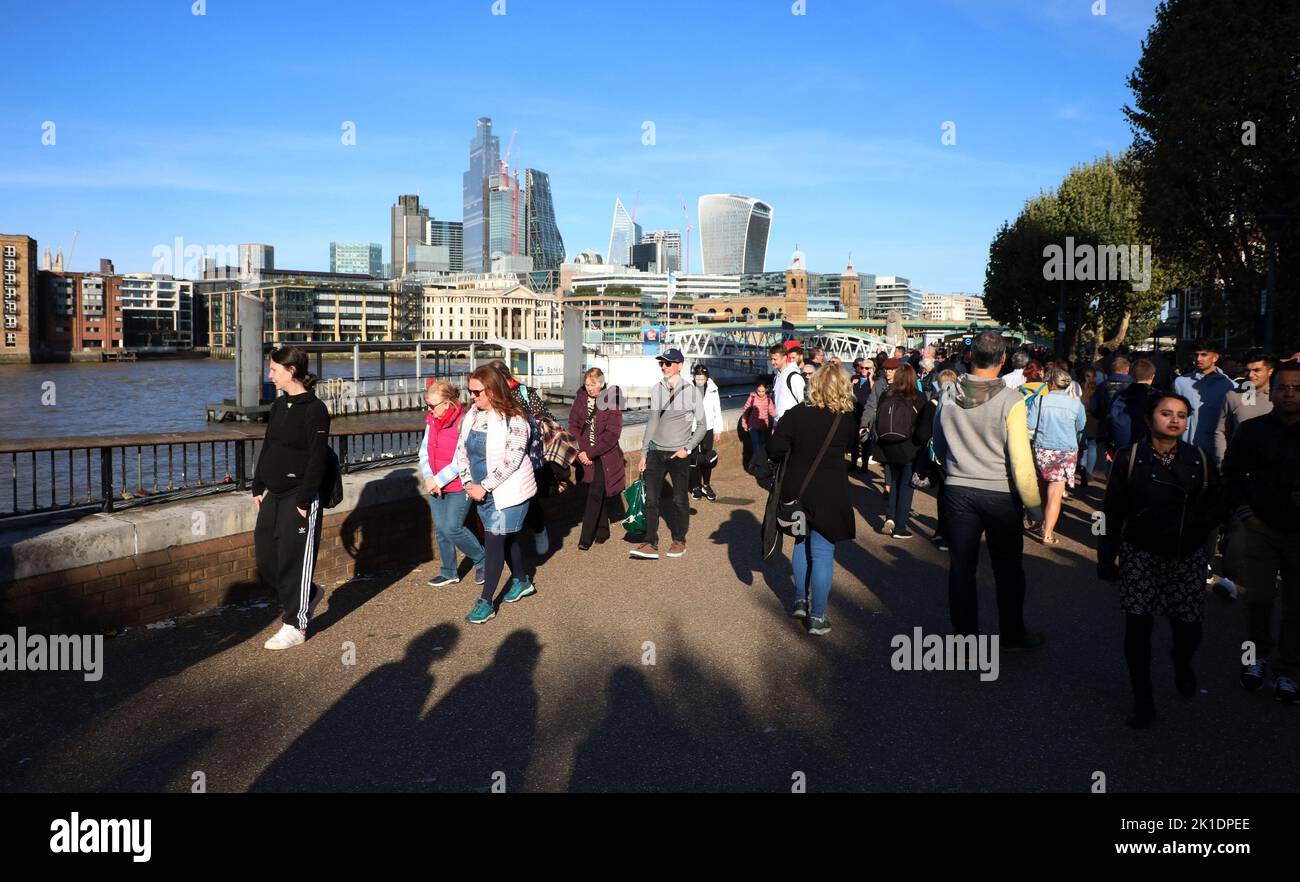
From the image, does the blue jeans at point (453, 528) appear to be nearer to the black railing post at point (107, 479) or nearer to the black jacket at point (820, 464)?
the black railing post at point (107, 479)

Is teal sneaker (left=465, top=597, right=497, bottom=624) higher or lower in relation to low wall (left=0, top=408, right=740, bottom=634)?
lower

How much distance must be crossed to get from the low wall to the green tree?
17.4 metres

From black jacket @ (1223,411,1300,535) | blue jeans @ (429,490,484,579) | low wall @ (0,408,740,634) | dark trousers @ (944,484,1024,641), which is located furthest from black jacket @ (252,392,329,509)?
black jacket @ (1223,411,1300,535)

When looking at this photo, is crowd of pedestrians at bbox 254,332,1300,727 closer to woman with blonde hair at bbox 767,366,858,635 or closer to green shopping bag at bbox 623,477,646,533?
woman with blonde hair at bbox 767,366,858,635

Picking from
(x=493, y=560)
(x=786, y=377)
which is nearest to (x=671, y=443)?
(x=493, y=560)

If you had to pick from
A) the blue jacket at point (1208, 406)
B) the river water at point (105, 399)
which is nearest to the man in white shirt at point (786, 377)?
the blue jacket at point (1208, 406)

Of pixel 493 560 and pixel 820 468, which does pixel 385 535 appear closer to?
A: pixel 493 560

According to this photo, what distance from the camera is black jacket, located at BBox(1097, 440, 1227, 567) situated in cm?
469

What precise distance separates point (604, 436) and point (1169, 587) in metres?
5.25

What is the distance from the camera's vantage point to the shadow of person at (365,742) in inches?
154

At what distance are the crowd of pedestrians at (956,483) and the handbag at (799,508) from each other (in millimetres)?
14

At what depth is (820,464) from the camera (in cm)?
611
